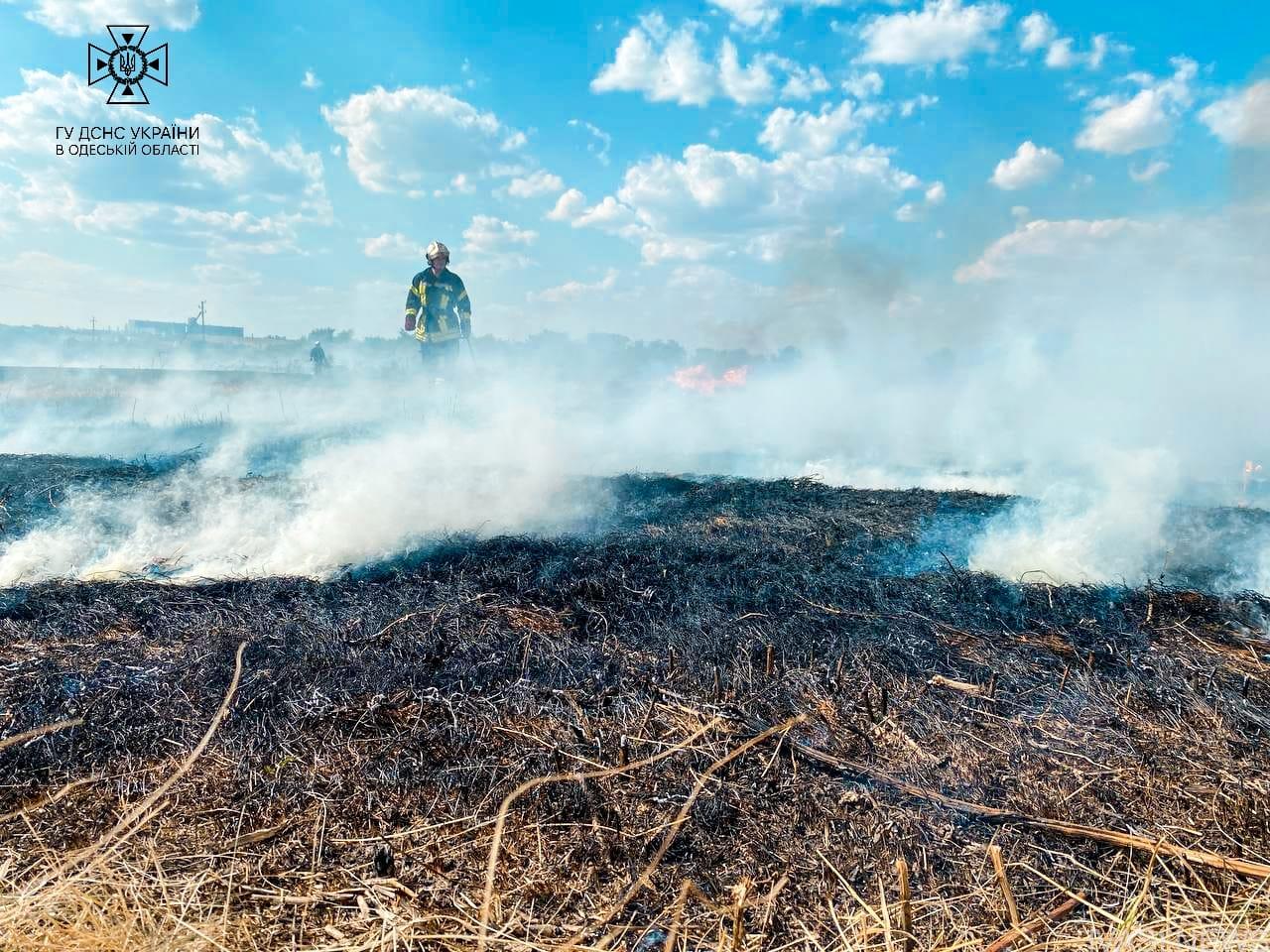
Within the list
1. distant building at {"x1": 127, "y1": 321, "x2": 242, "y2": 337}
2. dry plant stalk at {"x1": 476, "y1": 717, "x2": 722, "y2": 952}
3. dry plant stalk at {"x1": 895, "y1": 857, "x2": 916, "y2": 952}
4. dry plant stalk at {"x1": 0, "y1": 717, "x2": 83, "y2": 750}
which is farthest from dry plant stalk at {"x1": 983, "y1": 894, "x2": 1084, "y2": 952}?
distant building at {"x1": 127, "y1": 321, "x2": 242, "y2": 337}

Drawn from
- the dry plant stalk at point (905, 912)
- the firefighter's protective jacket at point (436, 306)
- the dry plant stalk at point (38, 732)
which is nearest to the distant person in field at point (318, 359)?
the firefighter's protective jacket at point (436, 306)

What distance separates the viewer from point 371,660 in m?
3.51

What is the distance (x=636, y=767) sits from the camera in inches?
105

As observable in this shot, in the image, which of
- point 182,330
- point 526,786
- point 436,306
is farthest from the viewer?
point 182,330

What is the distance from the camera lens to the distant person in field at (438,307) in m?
10.9

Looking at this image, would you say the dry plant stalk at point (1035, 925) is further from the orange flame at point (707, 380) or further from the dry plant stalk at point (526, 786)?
the orange flame at point (707, 380)

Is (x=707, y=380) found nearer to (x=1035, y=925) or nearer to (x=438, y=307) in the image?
(x=438, y=307)

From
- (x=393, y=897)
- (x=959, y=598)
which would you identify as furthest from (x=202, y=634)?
(x=959, y=598)

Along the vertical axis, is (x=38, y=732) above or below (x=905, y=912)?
below

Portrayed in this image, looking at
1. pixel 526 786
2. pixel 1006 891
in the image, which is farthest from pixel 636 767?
pixel 1006 891

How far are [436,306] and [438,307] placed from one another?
0.12 feet

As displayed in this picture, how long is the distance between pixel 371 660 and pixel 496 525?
8.77 feet

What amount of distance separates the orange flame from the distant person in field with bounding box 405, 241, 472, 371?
7.60 metres

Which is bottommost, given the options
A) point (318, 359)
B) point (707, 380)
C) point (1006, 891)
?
point (1006, 891)
